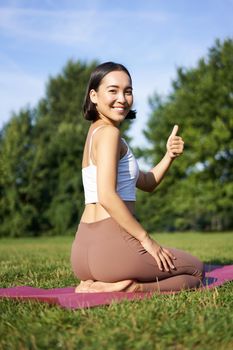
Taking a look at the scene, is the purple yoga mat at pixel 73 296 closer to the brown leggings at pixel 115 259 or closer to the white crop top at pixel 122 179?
the brown leggings at pixel 115 259

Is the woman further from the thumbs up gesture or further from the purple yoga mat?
the thumbs up gesture

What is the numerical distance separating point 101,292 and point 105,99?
→ 1.37 meters

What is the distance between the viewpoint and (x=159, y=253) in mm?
3357

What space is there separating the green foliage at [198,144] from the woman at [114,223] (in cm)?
2432

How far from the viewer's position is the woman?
10.8ft

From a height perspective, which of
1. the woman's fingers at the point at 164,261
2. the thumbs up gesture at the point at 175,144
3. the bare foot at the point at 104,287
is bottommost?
the bare foot at the point at 104,287

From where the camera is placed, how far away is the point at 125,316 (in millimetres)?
2564

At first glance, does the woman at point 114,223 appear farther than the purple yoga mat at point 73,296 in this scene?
Yes

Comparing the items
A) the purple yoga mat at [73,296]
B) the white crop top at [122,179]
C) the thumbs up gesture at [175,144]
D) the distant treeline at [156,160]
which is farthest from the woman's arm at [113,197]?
the distant treeline at [156,160]

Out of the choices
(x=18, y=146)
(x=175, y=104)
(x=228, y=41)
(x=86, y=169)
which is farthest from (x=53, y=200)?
(x=86, y=169)

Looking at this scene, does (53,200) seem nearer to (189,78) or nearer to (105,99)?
(189,78)

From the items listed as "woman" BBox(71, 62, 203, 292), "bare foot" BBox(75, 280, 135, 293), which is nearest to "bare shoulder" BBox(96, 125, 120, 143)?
"woman" BBox(71, 62, 203, 292)

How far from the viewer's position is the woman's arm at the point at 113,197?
10.7ft

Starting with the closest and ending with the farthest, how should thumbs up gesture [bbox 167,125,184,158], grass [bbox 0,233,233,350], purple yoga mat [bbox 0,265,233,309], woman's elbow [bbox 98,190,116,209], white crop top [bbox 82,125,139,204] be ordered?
grass [bbox 0,233,233,350]
purple yoga mat [bbox 0,265,233,309]
woman's elbow [bbox 98,190,116,209]
white crop top [bbox 82,125,139,204]
thumbs up gesture [bbox 167,125,184,158]
